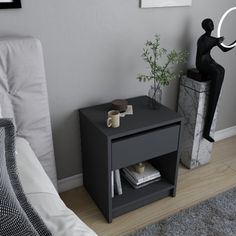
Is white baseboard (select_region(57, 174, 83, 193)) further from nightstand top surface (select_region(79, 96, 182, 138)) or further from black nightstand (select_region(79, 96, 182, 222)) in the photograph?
nightstand top surface (select_region(79, 96, 182, 138))

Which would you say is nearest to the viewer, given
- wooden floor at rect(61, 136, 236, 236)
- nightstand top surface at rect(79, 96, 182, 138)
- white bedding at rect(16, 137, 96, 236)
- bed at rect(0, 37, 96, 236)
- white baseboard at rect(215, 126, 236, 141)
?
white bedding at rect(16, 137, 96, 236)

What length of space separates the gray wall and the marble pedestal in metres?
0.13

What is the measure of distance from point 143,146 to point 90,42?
2.10ft

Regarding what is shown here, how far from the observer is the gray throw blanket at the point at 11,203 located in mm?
573

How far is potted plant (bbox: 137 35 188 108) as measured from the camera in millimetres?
1609

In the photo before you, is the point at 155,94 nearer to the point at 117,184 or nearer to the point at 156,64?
the point at 156,64

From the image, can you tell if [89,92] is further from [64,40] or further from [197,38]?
[197,38]

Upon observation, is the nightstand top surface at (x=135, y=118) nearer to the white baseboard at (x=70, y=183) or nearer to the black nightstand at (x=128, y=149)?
the black nightstand at (x=128, y=149)

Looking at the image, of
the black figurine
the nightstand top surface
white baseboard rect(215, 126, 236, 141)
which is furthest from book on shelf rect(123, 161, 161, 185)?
white baseboard rect(215, 126, 236, 141)

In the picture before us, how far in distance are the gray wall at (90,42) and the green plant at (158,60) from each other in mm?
53

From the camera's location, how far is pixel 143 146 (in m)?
1.48

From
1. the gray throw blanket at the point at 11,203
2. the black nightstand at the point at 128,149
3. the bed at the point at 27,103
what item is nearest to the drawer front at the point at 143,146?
the black nightstand at the point at 128,149

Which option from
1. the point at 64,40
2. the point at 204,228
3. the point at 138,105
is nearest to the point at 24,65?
the point at 64,40

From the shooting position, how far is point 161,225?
1564 mm
